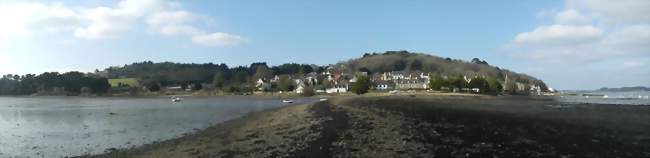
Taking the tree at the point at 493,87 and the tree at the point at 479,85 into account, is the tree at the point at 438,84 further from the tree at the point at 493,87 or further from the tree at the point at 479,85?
the tree at the point at 493,87

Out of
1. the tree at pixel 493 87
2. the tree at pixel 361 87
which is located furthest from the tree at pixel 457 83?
the tree at pixel 361 87

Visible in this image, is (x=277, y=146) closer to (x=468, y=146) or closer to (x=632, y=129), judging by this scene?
(x=468, y=146)

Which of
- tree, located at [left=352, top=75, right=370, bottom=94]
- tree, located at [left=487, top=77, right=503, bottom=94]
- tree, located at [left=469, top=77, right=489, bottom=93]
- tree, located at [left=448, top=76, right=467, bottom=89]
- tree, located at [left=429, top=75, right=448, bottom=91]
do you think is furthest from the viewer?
tree, located at [left=487, top=77, right=503, bottom=94]

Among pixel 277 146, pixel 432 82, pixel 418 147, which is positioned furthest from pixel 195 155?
pixel 432 82

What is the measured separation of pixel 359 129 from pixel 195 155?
1244 cm

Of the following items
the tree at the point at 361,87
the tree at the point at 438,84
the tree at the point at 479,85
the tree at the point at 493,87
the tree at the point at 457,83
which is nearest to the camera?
the tree at the point at 438,84

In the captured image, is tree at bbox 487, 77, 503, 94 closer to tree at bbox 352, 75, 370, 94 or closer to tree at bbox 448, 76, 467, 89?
tree at bbox 448, 76, 467, 89

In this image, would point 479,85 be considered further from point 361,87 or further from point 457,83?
point 361,87

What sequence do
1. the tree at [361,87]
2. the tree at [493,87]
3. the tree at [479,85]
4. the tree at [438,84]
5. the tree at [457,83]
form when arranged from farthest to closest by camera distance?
the tree at [493,87] → the tree at [479,85] → the tree at [457,83] → the tree at [361,87] → the tree at [438,84]

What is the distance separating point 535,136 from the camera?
27.5 m

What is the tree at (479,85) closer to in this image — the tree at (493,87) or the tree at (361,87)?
→ the tree at (493,87)

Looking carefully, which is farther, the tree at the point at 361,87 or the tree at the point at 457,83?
the tree at the point at 457,83

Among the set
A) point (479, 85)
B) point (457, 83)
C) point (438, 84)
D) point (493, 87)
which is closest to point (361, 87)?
point (438, 84)

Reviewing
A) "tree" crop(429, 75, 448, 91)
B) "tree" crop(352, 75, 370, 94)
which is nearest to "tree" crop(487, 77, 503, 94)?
"tree" crop(429, 75, 448, 91)
